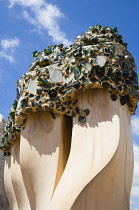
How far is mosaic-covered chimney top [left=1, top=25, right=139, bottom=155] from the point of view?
14.9 feet

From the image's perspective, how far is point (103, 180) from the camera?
4176 millimetres

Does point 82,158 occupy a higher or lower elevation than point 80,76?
lower

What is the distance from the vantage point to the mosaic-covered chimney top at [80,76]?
4.54 m

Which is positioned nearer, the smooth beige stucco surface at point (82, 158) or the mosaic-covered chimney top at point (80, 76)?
the smooth beige stucco surface at point (82, 158)

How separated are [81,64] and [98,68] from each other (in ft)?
1.08

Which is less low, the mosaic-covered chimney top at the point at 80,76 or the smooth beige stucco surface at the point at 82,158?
the mosaic-covered chimney top at the point at 80,76

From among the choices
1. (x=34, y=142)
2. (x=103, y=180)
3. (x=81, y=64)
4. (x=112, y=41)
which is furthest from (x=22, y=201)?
(x=112, y=41)

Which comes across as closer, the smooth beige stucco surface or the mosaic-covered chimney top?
the smooth beige stucco surface

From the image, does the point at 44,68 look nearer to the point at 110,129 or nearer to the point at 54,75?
the point at 54,75

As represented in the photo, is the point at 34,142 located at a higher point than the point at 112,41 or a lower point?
lower

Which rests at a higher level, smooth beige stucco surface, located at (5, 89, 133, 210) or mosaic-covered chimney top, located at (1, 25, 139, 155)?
mosaic-covered chimney top, located at (1, 25, 139, 155)

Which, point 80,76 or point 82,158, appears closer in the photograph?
point 82,158

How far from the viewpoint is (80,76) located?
15.1 feet

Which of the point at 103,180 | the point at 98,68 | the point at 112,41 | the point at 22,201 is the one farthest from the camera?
the point at 22,201
